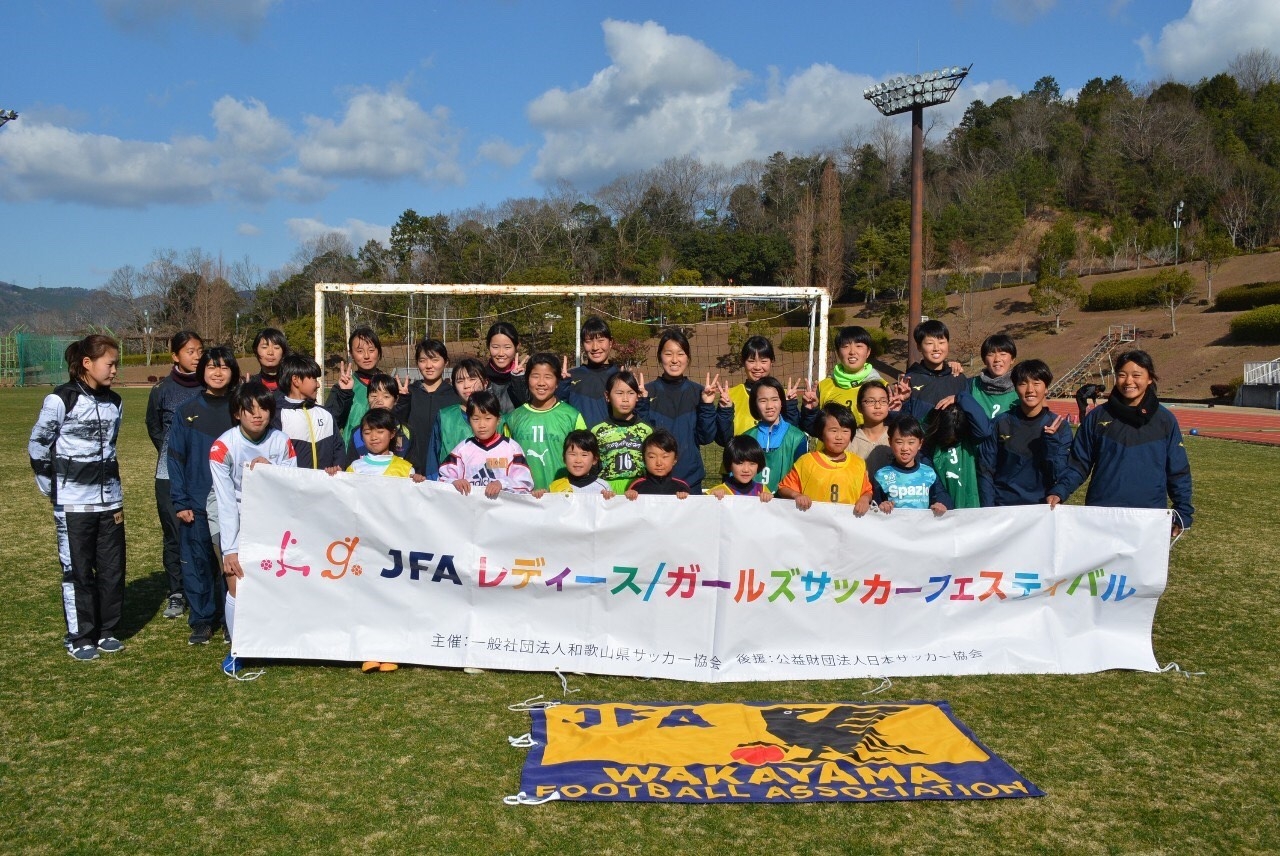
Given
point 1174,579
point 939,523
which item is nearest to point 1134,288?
point 1174,579

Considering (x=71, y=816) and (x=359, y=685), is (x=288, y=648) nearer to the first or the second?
(x=359, y=685)

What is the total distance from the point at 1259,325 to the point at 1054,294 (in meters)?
10.4

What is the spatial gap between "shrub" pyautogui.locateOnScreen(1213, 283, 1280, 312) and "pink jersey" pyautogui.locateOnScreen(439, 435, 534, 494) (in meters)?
46.7

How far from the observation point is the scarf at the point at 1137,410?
5.09 metres

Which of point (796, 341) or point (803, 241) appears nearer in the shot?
point (796, 341)

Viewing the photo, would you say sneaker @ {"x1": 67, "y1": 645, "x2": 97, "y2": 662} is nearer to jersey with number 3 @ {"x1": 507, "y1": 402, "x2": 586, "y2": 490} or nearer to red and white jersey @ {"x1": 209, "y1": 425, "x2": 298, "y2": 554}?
red and white jersey @ {"x1": 209, "y1": 425, "x2": 298, "y2": 554}

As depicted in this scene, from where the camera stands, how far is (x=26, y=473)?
43.4 feet

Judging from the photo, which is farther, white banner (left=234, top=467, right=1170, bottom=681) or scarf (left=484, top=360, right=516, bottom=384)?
scarf (left=484, top=360, right=516, bottom=384)

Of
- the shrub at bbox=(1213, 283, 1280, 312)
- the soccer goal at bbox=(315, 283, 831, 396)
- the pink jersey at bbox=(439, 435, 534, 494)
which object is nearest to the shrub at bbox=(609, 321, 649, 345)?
the soccer goal at bbox=(315, 283, 831, 396)

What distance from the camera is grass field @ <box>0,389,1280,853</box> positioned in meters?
3.32

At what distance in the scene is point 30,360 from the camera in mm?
44531

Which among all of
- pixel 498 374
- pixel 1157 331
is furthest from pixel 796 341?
pixel 1157 331

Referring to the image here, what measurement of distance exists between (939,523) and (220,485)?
4.06m

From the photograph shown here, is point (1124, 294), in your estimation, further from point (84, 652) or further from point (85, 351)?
point (84, 652)
